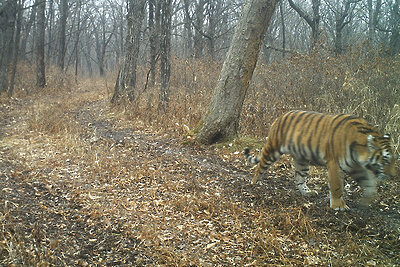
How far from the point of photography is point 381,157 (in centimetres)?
371

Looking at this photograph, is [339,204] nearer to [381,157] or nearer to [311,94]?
[381,157]

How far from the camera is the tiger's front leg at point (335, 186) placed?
4.06 m

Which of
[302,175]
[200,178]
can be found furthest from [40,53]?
[302,175]

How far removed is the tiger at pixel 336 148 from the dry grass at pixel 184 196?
466 millimetres

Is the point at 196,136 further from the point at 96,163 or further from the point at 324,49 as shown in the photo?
the point at 324,49

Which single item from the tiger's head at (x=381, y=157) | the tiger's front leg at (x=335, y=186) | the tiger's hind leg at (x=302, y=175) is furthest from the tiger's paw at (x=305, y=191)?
the tiger's head at (x=381, y=157)

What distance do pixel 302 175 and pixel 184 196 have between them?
170 centimetres

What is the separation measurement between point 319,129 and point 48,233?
3.38m

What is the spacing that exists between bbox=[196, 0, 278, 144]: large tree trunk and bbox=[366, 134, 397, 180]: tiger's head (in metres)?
3.49

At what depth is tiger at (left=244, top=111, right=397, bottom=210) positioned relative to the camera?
3.75 metres

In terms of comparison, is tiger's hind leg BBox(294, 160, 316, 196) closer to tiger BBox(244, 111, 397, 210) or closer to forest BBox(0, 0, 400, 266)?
tiger BBox(244, 111, 397, 210)

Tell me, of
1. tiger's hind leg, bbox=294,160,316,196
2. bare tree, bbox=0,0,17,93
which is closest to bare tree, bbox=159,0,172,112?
tiger's hind leg, bbox=294,160,316,196

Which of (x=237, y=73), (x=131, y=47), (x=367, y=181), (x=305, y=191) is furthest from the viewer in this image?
(x=131, y=47)

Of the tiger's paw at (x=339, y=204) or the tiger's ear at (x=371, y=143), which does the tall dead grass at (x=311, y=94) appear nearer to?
the tiger's paw at (x=339, y=204)
